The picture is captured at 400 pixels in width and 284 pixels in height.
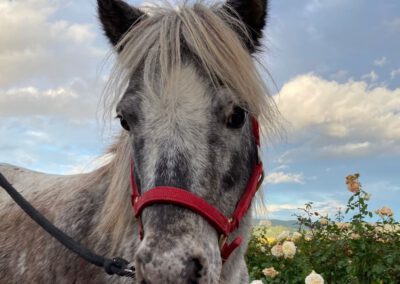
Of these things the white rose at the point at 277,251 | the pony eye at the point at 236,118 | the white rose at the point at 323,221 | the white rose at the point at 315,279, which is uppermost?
the white rose at the point at 323,221

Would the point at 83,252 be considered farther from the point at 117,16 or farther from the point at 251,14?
the point at 251,14

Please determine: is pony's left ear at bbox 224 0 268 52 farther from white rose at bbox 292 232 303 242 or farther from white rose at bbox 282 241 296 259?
white rose at bbox 292 232 303 242

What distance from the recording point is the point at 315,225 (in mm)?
6426

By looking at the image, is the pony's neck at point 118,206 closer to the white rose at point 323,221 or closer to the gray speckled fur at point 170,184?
the gray speckled fur at point 170,184

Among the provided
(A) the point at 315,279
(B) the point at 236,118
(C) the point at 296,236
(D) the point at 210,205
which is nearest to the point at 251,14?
(B) the point at 236,118

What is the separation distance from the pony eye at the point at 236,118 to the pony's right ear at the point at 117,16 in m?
0.95

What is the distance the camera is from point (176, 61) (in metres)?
2.92

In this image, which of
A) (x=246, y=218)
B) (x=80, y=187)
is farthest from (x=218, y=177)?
Result: (x=80, y=187)

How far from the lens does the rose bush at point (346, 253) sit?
5363mm

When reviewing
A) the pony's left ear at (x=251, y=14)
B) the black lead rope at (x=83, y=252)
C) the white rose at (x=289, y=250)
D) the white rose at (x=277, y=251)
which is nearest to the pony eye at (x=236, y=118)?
the pony's left ear at (x=251, y=14)

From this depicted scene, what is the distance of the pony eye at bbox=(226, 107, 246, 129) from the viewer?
9.23ft

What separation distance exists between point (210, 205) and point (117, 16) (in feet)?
4.69

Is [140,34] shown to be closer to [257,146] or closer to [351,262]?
[257,146]

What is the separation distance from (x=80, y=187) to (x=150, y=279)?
4.78ft
